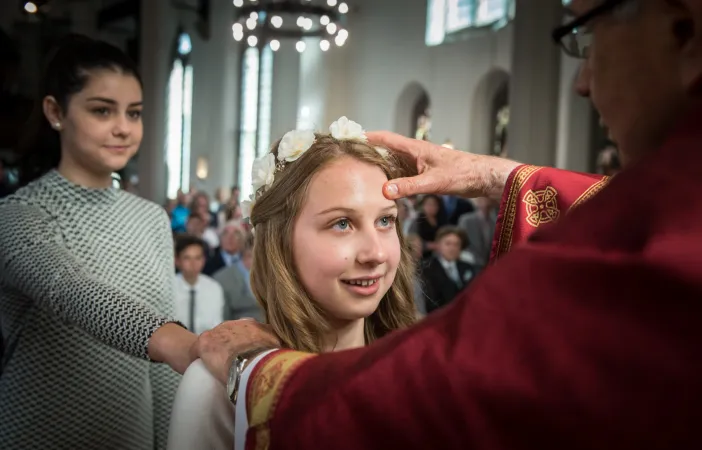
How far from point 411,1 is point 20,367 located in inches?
737

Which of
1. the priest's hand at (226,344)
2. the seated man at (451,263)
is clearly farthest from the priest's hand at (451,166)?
the seated man at (451,263)

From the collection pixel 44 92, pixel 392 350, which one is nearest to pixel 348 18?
pixel 44 92

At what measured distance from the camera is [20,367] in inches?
→ 80.0

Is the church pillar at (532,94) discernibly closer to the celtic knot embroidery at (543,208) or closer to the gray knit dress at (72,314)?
the celtic knot embroidery at (543,208)

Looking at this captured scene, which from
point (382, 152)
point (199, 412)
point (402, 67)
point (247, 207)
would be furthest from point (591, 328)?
point (402, 67)

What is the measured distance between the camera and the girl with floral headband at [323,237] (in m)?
1.75

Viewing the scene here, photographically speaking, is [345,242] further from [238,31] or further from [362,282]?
[238,31]

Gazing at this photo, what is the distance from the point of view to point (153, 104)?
48.4ft

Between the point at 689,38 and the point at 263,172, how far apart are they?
1.22 metres

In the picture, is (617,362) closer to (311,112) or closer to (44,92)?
(44,92)

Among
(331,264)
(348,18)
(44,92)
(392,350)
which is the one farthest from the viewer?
(348,18)

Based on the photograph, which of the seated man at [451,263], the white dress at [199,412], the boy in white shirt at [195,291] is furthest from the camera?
the seated man at [451,263]

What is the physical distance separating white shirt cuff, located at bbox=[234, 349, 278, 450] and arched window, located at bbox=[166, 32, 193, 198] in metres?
21.3

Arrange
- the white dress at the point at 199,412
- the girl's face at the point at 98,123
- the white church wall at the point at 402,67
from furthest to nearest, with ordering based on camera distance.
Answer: the white church wall at the point at 402,67 → the girl's face at the point at 98,123 → the white dress at the point at 199,412
